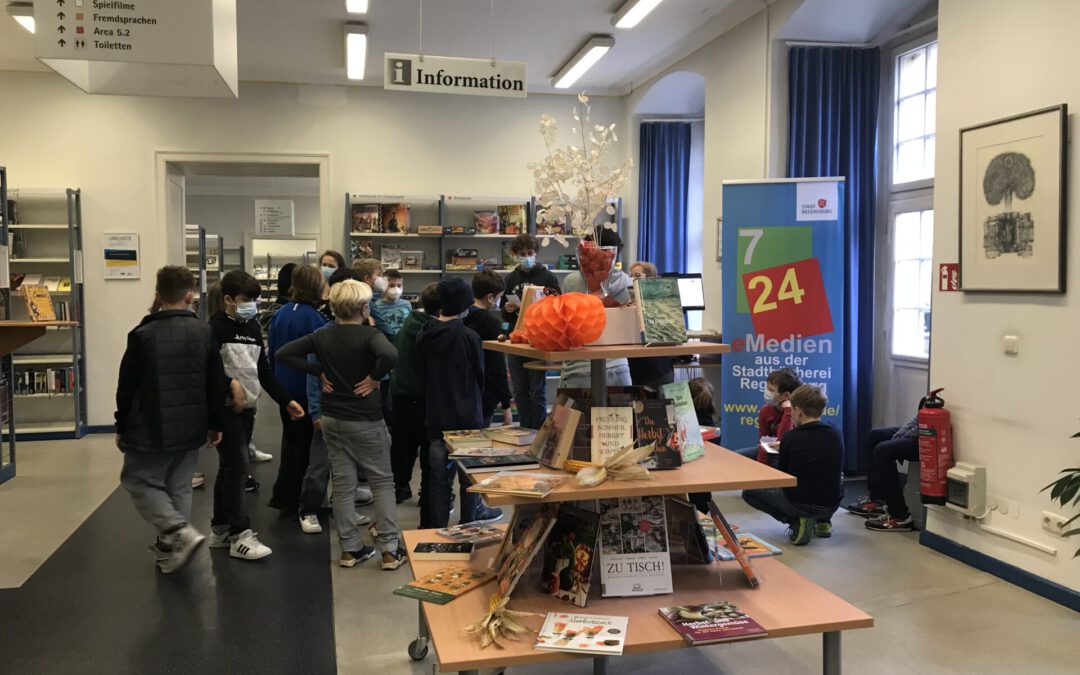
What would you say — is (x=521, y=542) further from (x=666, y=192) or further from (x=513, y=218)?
(x=666, y=192)

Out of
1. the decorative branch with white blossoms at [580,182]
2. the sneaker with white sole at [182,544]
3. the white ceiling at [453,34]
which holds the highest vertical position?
the white ceiling at [453,34]

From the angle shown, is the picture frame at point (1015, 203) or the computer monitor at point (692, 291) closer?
the picture frame at point (1015, 203)

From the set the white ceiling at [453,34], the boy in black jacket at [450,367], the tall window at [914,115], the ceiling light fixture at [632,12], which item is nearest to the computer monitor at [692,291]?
the tall window at [914,115]

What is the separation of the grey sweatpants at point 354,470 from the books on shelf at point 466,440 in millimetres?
1182

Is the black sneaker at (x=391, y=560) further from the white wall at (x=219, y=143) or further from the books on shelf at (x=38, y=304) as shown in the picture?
the white wall at (x=219, y=143)

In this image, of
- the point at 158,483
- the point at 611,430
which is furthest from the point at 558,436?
the point at 158,483

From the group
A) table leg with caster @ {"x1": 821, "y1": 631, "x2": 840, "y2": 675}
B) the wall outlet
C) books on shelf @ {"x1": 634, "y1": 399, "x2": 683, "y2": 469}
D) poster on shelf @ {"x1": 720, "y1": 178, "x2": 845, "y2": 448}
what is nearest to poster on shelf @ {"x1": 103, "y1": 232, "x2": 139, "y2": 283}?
poster on shelf @ {"x1": 720, "y1": 178, "x2": 845, "y2": 448}

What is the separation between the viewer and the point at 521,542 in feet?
8.02

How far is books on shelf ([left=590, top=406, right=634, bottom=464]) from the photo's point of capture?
92.1 inches

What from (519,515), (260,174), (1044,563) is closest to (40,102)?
(260,174)

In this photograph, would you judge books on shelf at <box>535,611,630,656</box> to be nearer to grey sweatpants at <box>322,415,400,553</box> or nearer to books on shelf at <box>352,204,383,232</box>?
grey sweatpants at <box>322,415,400,553</box>

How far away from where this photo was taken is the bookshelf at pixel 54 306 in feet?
25.3

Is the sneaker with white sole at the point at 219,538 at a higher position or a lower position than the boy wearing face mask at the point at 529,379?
lower

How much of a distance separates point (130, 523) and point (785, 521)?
3875mm
